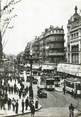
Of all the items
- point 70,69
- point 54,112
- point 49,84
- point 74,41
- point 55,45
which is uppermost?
point 74,41

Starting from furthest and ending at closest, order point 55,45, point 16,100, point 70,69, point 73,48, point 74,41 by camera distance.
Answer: point 55,45, point 73,48, point 74,41, point 70,69, point 16,100

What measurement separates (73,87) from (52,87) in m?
7.86

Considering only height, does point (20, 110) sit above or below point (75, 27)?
below

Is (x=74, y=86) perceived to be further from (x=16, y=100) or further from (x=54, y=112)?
(x=54, y=112)

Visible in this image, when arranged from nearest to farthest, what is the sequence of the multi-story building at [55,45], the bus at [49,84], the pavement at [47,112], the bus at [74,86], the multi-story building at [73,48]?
the pavement at [47,112] < the bus at [74,86] < the bus at [49,84] < the multi-story building at [73,48] < the multi-story building at [55,45]

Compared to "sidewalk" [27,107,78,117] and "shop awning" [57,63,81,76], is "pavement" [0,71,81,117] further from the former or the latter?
"shop awning" [57,63,81,76]

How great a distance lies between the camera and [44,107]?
94.3 feet

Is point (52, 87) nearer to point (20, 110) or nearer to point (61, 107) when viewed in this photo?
point (61, 107)

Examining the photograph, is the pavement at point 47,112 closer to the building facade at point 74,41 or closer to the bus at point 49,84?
the bus at point 49,84

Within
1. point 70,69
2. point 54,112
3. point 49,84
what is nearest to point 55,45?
point 70,69

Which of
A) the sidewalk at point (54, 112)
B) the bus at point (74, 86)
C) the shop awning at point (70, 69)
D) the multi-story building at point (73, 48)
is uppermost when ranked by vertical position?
the multi-story building at point (73, 48)

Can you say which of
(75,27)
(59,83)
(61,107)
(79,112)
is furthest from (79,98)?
(75,27)

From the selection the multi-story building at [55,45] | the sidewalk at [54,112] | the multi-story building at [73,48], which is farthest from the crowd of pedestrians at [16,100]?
the multi-story building at [55,45]

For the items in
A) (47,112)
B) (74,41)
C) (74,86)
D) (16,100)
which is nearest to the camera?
(47,112)
